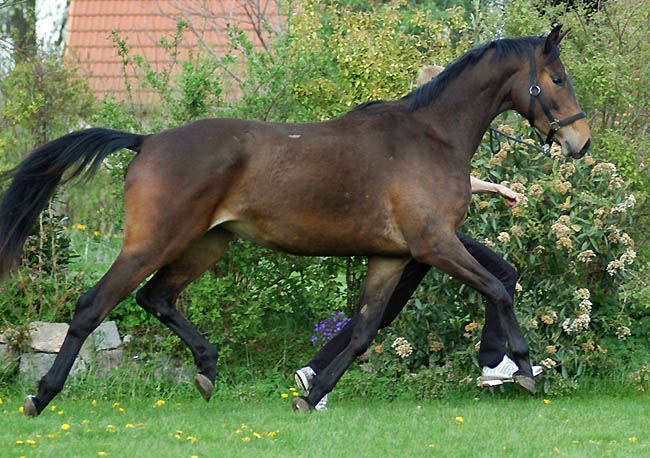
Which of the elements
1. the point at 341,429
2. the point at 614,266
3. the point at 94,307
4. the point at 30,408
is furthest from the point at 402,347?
the point at 30,408

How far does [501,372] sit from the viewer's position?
17.9 ft

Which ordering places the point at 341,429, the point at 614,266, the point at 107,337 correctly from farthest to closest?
the point at 107,337
the point at 614,266
the point at 341,429

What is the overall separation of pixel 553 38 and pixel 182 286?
2733 mm

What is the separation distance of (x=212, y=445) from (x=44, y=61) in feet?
19.3

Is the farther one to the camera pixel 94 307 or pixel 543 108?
pixel 543 108

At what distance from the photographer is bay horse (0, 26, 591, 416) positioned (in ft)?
16.4

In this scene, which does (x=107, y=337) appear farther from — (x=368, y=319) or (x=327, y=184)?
(x=327, y=184)

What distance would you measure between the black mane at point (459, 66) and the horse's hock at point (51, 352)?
2810 millimetres

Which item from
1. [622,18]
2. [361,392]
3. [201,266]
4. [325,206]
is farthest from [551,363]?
[622,18]

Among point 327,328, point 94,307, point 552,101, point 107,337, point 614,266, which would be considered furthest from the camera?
point 327,328

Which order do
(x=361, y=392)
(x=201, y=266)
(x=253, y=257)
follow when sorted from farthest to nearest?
(x=253, y=257), (x=361, y=392), (x=201, y=266)

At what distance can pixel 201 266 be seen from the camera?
220 inches

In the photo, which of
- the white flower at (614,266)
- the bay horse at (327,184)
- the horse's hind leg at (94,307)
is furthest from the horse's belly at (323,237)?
the white flower at (614,266)

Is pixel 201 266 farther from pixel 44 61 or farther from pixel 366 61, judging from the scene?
pixel 44 61
